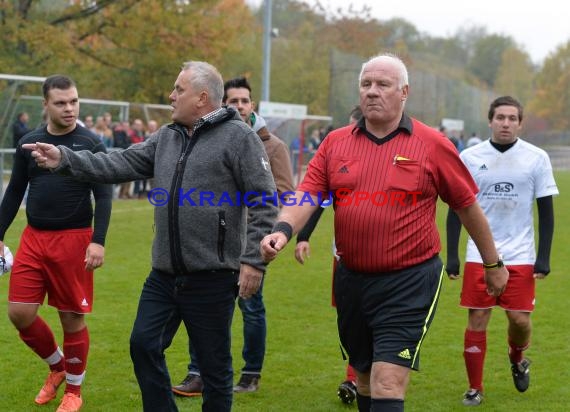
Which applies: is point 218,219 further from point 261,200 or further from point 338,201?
point 338,201

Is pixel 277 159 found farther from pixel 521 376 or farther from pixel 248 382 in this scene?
pixel 521 376

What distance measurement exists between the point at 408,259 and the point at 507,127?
227 centimetres

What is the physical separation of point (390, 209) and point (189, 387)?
8.36ft

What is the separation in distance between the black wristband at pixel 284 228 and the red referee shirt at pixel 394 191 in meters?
0.30

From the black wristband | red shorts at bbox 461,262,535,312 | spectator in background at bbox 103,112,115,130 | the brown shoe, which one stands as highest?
the black wristband

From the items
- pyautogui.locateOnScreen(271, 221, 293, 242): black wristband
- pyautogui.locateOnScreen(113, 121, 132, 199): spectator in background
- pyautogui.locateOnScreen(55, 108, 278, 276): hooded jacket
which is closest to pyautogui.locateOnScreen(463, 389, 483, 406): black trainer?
pyautogui.locateOnScreen(55, 108, 278, 276): hooded jacket

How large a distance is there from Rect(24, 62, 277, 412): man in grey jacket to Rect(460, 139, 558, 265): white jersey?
2306mm

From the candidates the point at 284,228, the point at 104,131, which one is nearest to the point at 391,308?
the point at 284,228

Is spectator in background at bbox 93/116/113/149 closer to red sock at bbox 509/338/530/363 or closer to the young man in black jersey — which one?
the young man in black jersey

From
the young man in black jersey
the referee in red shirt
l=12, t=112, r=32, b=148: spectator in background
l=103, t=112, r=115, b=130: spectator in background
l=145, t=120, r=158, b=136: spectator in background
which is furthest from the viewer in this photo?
l=145, t=120, r=158, b=136: spectator in background

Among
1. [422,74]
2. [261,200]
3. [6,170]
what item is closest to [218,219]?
[261,200]

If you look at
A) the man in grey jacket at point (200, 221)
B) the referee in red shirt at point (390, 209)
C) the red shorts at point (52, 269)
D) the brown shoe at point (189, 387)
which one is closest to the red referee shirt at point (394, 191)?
the referee in red shirt at point (390, 209)

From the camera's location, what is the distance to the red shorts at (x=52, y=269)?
19.1ft

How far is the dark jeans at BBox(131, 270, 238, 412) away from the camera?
4.72 meters
